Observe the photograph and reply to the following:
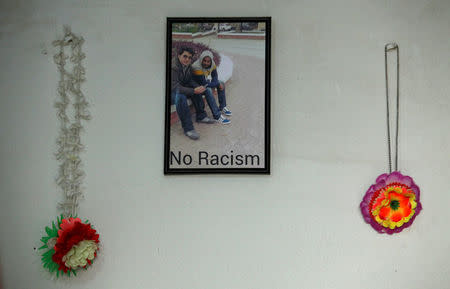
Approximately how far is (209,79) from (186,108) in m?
0.16

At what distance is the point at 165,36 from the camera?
5.87 feet

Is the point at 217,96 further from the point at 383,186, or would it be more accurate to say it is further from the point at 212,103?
the point at 383,186

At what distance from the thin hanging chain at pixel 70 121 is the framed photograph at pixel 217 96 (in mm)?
373

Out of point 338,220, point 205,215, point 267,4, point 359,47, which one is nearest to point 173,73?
point 267,4

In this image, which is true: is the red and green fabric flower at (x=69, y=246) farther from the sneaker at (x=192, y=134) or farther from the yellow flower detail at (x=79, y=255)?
the sneaker at (x=192, y=134)

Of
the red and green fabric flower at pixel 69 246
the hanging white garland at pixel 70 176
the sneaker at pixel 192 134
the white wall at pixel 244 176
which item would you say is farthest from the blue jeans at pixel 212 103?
the red and green fabric flower at pixel 69 246

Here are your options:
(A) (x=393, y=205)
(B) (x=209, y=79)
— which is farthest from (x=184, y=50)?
(A) (x=393, y=205)

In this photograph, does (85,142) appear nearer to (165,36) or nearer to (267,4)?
(165,36)

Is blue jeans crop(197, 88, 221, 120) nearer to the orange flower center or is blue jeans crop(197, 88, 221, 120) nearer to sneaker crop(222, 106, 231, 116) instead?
sneaker crop(222, 106, 231, 116)

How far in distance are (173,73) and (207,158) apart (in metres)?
0.39

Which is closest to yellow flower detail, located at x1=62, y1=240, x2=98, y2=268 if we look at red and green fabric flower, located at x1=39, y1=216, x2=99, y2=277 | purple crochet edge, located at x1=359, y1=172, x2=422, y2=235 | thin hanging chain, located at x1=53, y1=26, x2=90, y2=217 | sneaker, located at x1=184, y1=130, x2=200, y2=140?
red and green fabric flower, located at x1=39, y1=216, x2=99, y2=277

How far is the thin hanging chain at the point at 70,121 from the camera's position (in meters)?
1.74

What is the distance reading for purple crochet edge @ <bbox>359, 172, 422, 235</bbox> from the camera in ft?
5.62

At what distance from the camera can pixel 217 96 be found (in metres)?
1.76
